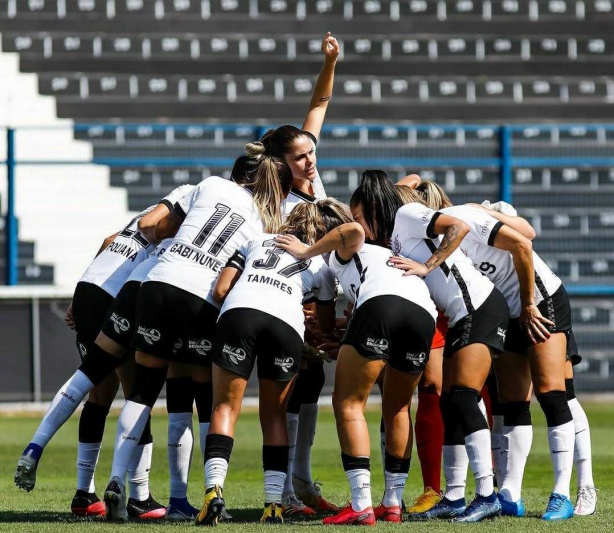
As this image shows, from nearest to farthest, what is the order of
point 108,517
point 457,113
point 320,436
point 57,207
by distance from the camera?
point 108,517, point 320,436, point 57,207, point 457,113

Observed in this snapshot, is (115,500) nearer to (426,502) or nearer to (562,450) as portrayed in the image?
(426,502)

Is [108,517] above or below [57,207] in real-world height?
below

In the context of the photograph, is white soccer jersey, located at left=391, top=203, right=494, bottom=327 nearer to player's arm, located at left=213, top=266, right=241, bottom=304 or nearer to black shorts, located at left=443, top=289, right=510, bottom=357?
black shorts, located at left=443, top=289, right=510, bottom=357

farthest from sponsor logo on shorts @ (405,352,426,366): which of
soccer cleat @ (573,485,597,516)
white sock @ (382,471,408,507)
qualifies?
soccer cleat @ (573,485,597,516)

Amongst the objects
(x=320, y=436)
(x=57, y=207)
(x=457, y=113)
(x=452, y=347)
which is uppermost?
(x=457, y=113)

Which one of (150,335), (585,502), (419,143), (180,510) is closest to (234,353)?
(150,335)

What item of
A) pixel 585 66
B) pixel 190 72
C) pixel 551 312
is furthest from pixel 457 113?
pixel 551 312

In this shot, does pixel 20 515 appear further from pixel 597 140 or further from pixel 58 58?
pixel 58 58

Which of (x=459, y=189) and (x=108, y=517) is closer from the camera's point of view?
(x=108, y=517)

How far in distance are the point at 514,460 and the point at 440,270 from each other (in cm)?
105

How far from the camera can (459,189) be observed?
48.7 feet

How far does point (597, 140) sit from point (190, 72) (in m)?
6.05

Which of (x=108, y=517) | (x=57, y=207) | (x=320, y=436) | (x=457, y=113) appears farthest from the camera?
(x=457, y=113)

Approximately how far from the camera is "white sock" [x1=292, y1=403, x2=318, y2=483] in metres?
6.52
